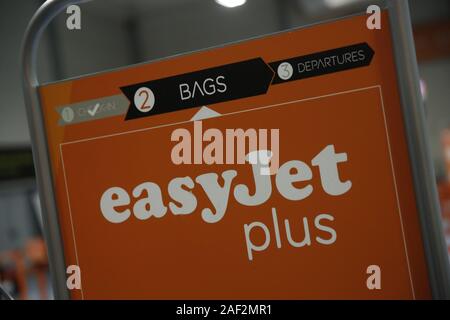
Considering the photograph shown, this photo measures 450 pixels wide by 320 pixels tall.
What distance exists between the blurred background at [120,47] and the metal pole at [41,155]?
585cm

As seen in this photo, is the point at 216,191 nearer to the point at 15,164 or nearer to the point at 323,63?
the point at 323,63

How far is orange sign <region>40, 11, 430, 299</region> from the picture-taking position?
1076mm

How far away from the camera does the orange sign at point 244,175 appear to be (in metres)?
1.08

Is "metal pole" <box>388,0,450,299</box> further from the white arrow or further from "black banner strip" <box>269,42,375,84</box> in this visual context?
the white arrow

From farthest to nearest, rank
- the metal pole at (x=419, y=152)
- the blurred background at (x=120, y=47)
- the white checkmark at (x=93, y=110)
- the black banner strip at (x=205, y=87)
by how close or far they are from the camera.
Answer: the blurred background at (x=120, y=47)
the white checkmark at (x=93, y=110)
the black banner strip at (x=205, y=87)
the metal pole at (x=419, y=152)

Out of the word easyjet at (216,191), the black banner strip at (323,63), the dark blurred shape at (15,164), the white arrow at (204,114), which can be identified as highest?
the dark blurred shape at (15,164)

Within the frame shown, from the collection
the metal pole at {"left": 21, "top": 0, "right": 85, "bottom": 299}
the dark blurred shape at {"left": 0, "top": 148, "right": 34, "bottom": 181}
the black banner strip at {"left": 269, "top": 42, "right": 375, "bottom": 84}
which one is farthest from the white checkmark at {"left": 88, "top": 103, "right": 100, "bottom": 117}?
the dark blurred shape at {"left": 0, "top": 148, "right": 34, "bottom": 181}

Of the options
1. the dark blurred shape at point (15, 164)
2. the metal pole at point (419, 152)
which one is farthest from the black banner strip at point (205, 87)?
the dark blurred shape at point (15, 164)

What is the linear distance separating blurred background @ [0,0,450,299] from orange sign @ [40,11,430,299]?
234 inches

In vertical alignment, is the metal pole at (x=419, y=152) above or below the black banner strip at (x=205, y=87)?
below

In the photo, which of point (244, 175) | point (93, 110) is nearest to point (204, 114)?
point (244, 175)

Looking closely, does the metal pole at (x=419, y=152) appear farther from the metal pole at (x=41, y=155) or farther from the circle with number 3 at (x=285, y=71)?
the metal pole at (x=41, y=155)

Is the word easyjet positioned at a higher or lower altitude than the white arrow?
lower

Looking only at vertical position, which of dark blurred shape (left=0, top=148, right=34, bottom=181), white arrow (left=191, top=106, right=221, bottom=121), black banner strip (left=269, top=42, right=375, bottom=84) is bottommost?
white arrow (left=191, top=106, right=221, bottom=121)
